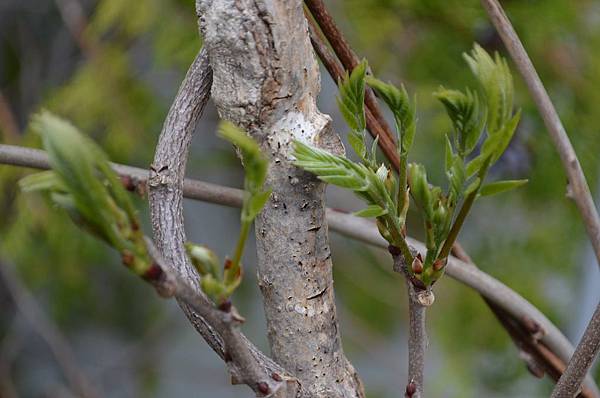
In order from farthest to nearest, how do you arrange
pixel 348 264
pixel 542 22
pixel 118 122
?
pixel 348 264
pixel 118 122
pixel 542 22

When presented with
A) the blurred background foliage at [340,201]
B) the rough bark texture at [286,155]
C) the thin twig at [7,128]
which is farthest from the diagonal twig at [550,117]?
the thin twig at [7,128]

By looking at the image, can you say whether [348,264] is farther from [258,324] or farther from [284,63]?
[284,63]

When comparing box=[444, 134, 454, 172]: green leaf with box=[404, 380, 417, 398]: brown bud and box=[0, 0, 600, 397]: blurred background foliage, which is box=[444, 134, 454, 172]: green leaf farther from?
box=[0, 0, 600, 397]: blurred background foliage

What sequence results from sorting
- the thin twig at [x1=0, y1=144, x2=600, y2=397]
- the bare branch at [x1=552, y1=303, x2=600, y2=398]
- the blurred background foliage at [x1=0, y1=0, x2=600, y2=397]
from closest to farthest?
the bare branch at [x1=552, y1=303, x2=600, y2=398] < the thin twig at [x1=0, y1=144, x2=600, y2=397] < the blurred background foliage at [x1=0, y1=0, x2=600, y2=397]

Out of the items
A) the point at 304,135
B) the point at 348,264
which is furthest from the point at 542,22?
the point at 348,264

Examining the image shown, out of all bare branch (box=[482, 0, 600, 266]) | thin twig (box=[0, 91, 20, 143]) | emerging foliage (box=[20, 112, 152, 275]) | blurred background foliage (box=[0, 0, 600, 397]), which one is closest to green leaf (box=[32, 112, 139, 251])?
emerging foliage (box=[20, 112, 152, 275])

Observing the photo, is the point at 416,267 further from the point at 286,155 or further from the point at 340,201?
the point at 340,201
